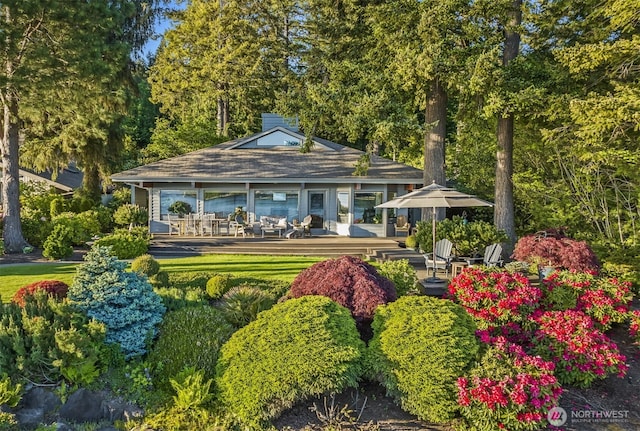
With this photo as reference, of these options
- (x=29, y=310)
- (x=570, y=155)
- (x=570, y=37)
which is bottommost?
(x=29, y=310)

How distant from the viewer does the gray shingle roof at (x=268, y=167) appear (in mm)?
18750

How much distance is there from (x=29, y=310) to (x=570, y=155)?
47.2 ft

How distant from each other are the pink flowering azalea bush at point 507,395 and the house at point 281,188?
13648mm

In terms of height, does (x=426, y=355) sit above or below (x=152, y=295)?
below

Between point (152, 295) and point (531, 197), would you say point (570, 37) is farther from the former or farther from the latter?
point (152, 295)

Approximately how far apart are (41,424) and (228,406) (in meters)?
2.29

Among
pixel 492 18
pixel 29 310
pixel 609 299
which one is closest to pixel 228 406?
pixel 29 310

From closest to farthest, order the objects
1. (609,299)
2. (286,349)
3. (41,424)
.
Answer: (41,424) < (286,349) < (609,299)

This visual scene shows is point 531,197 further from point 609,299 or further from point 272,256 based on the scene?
point 272,256

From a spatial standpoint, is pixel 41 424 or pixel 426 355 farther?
pixel 426 355

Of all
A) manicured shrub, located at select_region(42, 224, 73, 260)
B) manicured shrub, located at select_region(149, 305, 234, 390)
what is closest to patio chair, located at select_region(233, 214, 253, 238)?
manicured shrub, located at select_region(42, 224, 73, 260)

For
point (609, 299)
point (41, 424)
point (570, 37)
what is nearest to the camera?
point (41, 424)

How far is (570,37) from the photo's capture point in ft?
46.5

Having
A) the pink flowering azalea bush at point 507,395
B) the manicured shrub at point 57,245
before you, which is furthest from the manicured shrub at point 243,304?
the manicured shrub at point 57,245
